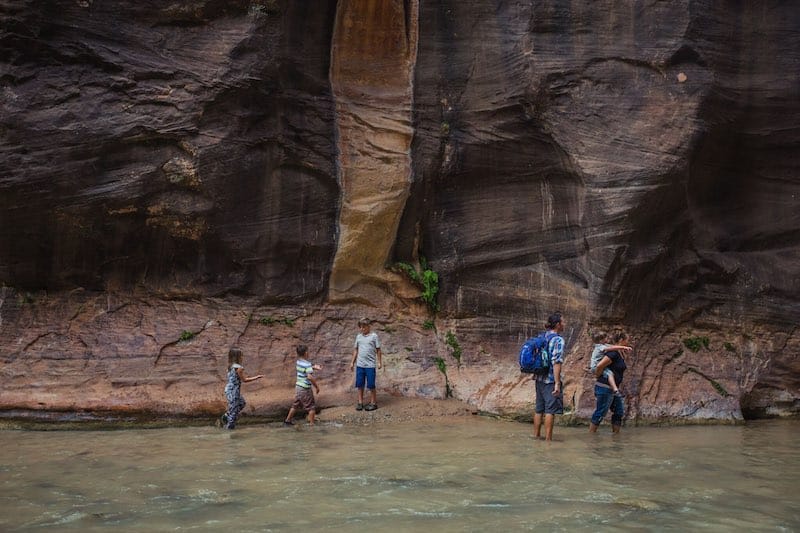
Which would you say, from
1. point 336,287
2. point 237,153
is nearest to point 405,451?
point 336,287

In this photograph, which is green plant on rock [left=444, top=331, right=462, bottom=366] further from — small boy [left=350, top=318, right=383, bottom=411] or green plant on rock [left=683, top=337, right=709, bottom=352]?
green plant on rock [left=683, top=337, right=709, bottom=352]

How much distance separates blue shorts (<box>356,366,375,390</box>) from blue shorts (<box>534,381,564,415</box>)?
9.23 feet

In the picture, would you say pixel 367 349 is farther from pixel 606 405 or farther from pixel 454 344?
pixel 606 405

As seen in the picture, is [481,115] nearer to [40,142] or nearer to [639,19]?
[639,19]

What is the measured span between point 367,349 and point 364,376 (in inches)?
15.3

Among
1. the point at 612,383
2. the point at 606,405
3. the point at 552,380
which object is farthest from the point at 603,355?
the point at 552,380

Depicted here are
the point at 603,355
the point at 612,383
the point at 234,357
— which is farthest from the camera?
the point at 234,357

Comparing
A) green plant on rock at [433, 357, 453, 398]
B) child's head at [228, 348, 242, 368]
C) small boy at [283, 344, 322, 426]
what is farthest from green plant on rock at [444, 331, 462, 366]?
child's head at [228, 348, 242, 368]

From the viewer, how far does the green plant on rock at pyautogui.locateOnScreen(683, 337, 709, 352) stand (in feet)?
39.3

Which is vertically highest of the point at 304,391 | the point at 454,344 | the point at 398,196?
the point at 398,196

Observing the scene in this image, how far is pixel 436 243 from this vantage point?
502 inches

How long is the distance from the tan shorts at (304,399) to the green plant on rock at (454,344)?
262 cm

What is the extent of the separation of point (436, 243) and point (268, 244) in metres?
2.67

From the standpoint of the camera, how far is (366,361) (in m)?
11.4
